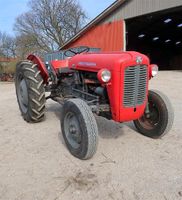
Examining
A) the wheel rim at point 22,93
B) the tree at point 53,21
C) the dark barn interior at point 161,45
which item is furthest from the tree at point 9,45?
the wheel rim at point 22,93

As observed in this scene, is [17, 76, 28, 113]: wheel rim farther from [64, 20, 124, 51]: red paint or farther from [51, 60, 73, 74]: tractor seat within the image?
[64, 20, 124, 51]: red paint

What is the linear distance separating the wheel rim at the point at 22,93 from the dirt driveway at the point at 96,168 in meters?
0.72

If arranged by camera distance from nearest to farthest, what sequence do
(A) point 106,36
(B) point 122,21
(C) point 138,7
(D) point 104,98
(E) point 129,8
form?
(D) point 104,98, (C) point 138,7, (E) point 129,8, (B) point 122,21, (A) point 106,36

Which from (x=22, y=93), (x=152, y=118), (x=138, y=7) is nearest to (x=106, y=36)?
(x=138, y=7)

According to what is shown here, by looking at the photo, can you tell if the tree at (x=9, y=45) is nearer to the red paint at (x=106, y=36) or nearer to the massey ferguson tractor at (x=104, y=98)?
the red paint at (x=106, y=36)

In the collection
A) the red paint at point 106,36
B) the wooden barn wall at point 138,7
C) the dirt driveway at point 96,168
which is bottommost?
the dirt driveway at point 96,168

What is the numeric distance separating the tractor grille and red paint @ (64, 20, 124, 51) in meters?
11.4

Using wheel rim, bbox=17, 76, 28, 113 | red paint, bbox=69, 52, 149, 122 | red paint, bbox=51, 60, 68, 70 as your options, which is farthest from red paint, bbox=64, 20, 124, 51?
red paint, bbox=69, 52, 149, 122

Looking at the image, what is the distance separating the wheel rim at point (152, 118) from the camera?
13.1ft

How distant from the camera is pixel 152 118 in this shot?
410 centimetres

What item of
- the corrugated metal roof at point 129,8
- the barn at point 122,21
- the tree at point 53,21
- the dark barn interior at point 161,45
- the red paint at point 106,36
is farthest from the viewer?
the tree at point 53,21

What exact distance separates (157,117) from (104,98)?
0.95 m

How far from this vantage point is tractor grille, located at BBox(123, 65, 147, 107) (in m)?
3.34

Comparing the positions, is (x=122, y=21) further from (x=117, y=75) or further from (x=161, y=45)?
(x=161, y=45)
